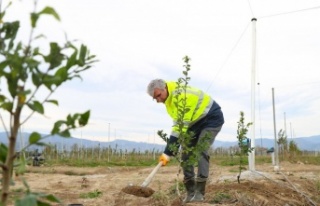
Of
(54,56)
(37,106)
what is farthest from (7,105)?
(54,56)

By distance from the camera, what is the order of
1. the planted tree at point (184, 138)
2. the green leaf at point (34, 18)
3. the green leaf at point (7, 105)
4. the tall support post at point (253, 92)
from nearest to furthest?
the green leaf at point (34, 18), the green leaf at point (7, 105), the planted tree at point (184, 138), the tall support post at point (253, 92)

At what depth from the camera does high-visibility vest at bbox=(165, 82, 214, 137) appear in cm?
486

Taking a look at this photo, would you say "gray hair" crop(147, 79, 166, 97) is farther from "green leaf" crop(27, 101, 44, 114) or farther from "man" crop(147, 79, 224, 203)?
"green leaf" crop(27, 101, 44, 114)

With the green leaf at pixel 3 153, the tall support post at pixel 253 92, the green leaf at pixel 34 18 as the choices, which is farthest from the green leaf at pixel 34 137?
the tall support post at pixel 253 92

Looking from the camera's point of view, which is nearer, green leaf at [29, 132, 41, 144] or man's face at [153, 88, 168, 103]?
green leaf at [29, 132, 41, 144]

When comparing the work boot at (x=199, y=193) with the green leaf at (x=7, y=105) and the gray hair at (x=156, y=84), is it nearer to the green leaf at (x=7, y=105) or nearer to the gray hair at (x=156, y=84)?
the gray hair at (x=156, y=84)

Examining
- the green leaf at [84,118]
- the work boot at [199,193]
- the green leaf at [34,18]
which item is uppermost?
the green leaf at [34,18]

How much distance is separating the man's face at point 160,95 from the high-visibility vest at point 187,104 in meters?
0.05

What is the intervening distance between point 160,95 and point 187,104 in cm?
35

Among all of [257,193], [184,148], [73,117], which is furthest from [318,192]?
[73,117]

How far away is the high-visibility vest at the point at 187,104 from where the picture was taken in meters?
4.86

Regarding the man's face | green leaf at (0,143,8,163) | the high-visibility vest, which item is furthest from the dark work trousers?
green leaf at (0,143,8,163)

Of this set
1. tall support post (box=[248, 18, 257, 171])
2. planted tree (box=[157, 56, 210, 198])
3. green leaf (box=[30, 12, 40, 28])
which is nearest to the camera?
green leaf (box=[30, 12, 40, 28])

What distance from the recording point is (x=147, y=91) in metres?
5.08
